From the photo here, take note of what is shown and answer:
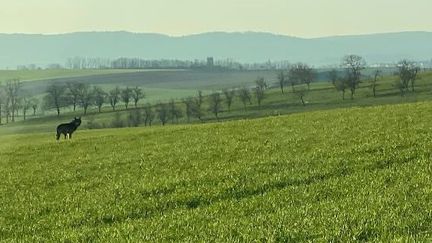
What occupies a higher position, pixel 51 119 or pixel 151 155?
pixel 151 155

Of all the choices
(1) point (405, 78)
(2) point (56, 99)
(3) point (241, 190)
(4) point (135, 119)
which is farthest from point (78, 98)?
(3) point (241, 190)

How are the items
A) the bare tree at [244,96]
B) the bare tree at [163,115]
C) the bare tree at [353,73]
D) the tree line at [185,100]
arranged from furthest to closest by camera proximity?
the bare tree at [244,96]
the bare tree at [353,73]
the tree line at [185,100]
the bare tree at [163,115]

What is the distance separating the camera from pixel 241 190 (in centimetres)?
1634

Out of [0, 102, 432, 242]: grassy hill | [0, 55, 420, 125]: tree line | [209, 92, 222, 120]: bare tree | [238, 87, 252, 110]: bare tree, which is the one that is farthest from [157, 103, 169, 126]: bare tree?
[0, 102, 432, 242]: grassy hill

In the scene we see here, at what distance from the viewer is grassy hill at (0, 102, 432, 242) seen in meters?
12.1

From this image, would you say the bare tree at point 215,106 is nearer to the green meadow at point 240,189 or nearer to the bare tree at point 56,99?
the bare tree at point 56,99

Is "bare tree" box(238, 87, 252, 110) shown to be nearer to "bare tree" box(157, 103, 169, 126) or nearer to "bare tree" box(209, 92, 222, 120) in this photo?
"bare tree" box(209, 92, 222, 120)

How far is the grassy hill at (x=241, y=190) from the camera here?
12102 mm

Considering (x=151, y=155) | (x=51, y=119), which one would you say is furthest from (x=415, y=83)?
(x=151, y=155)

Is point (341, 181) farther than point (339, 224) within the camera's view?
Yes

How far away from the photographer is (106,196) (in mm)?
17453

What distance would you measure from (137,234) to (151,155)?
46.1 feet

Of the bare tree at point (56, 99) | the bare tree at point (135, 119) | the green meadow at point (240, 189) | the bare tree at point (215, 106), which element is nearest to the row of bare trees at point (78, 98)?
the bare tree at point (56, 99)

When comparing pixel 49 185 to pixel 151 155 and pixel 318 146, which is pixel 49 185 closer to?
pixel 151 155
